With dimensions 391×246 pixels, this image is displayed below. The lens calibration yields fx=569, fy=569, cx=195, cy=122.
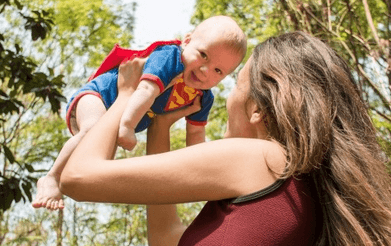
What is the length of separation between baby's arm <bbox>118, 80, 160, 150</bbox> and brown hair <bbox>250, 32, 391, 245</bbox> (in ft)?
1.75

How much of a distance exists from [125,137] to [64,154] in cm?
44

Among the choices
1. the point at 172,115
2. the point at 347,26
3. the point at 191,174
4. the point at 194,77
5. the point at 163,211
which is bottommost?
the point at 347,26

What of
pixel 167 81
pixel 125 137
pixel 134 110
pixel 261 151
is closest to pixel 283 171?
pixel 261 151

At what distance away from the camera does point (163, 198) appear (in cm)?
165

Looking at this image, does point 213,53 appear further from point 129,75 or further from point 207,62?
point 129,75

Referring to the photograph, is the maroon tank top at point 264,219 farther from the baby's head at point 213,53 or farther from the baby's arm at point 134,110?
the baby's head at point 213,53

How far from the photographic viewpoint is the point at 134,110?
7.23ft

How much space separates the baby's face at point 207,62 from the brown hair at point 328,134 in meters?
0.69

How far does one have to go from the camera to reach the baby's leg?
2330 mm

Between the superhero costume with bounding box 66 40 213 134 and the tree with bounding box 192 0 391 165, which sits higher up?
the superhero costume with bounding box 66 40 213 134

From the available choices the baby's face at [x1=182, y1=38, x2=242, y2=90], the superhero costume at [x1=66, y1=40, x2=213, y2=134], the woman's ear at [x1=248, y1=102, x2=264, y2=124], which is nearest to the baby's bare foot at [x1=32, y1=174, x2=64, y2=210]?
the superhero costume at [x1=66, y1=40, x2=213, y2=134]

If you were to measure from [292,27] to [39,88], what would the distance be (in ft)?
11.5

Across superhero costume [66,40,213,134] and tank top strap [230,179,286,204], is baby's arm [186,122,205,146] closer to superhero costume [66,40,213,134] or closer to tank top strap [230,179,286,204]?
superhero costume [66,40,213,134]

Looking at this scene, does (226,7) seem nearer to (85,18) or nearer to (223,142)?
(85,18)
